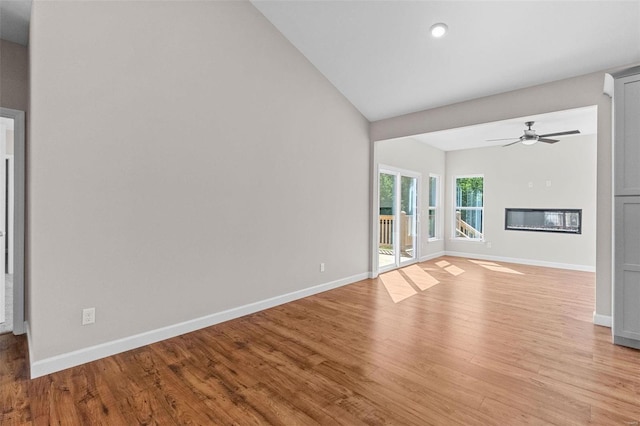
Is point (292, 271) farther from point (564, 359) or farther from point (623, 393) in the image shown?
point (623, 393)

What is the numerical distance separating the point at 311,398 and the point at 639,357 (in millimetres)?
2804

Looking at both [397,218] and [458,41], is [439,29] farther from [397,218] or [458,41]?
[397,218]

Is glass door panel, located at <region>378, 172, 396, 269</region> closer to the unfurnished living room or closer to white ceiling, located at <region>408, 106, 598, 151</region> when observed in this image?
white ceiling, located at <region>408, 106, 598, 151</region>

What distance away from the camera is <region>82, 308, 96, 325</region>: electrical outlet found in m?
2.43

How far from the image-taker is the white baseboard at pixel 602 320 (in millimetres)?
3201

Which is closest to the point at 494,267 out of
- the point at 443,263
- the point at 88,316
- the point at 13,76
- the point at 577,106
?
the point at 443,263

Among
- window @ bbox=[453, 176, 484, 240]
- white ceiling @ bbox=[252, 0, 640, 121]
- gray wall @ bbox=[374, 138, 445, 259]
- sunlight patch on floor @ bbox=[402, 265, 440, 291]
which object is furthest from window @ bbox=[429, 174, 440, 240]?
white ceiling @ bbox=[252, 0, 640, 121]

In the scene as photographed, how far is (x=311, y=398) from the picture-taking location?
1975mm

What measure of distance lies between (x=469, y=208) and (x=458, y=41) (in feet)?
17.7

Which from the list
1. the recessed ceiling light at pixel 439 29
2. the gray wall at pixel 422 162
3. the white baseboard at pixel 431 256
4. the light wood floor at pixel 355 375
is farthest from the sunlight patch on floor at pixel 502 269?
the recessed ceiling light at pixel 439 29

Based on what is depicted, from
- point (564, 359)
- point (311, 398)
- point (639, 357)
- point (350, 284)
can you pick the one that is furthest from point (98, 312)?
point (639, 357)

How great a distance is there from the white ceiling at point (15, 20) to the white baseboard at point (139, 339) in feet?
8.58

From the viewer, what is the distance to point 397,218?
5.98 metres

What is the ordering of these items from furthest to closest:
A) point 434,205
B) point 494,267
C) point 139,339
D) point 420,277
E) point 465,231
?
1. point 465,231
2. point 434,205
3. point 494,267
4. point 420,277
5. point 139,339
